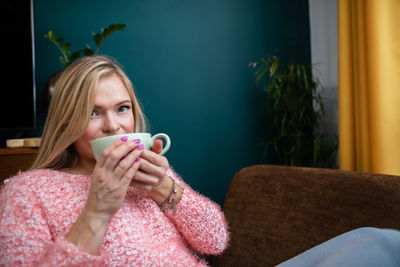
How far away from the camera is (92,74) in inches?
37.2

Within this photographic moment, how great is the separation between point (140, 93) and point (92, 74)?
1.24m

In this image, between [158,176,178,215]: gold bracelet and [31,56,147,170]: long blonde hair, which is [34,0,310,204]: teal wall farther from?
[158,176,178,215]: gold bracelet

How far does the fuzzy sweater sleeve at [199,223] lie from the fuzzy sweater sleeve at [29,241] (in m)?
0.33

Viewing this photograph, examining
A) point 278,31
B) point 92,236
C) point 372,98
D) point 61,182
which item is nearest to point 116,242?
point 92,236

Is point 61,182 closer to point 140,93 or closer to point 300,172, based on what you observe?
point 300,172

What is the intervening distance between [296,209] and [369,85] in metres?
0.89

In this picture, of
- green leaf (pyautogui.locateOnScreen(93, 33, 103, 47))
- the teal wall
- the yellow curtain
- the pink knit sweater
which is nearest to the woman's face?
the pink knit sweater

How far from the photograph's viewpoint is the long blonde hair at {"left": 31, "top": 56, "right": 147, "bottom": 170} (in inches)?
35.7

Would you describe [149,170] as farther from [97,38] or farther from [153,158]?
[97,38]

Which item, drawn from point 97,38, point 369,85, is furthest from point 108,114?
point 369,85

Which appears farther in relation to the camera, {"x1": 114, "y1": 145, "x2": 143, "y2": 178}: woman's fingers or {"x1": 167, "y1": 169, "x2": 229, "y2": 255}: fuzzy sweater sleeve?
{"x1": 167, "y1": 169, "x2": 229, "y2": 255}: fuzzy sweater sleeve

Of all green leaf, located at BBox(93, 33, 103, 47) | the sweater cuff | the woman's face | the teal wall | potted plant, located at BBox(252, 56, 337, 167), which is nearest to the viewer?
the sweater cuff

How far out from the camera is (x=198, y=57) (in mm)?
2357

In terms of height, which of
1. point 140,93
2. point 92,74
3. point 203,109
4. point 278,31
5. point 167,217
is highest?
point 278,31
